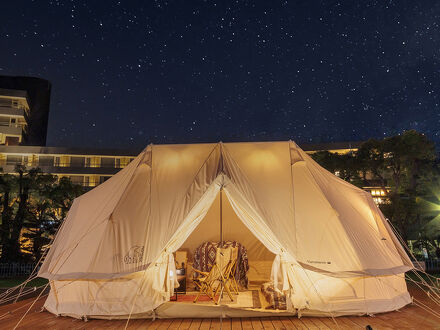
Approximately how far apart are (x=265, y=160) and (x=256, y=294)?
2.71 meters

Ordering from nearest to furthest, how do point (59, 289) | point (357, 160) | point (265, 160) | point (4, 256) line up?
point (59, 289) < point (265, 160) < point (4, 256) < point (357, 160)

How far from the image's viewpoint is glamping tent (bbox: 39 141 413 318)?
5.05 m

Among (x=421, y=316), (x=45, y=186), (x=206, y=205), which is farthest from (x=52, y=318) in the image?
(x=45, y=186)

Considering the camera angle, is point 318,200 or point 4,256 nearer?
point 318,200

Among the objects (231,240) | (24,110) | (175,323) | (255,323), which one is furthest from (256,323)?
(24,110)

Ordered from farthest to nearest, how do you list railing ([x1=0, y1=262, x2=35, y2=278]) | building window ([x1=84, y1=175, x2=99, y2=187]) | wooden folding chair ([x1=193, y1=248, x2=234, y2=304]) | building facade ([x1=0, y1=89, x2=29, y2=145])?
1. building window ([x1=84, y1=175, x2=99, y2=187])
2. building facade ([x1=0, y1=89, x2=29, y2=145])
3. railing ([x1=0, y1=262, x2=35, y2=278])
4. wooden folding chair ([x1=193, y1=248, x2=234, y2=304])

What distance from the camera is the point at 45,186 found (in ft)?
51.0

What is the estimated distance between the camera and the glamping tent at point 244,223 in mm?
5055

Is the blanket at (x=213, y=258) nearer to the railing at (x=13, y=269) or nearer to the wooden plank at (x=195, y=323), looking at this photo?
the wooden plank at (x=195, y=323)

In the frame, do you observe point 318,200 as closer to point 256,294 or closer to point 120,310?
point 256,294

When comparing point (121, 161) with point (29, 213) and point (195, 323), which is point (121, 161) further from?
point (195, 323)

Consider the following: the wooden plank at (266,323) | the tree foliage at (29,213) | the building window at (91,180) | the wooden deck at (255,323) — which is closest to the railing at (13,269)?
the tree foliage at (29,213)

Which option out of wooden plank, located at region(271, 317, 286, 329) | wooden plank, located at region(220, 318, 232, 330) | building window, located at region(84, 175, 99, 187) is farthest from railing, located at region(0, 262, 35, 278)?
building window, located at region(84, 175, 99, 187)

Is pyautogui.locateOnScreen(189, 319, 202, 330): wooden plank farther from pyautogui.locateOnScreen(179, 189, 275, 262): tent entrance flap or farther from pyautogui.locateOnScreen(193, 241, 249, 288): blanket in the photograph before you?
pyautogui.locateOnScreen(179, 189, 275, 262): tent entrance flap
